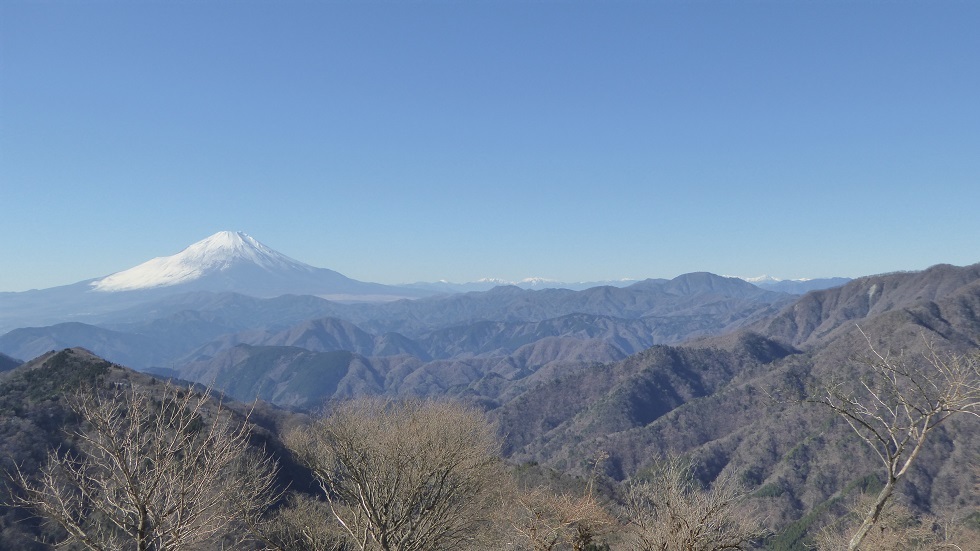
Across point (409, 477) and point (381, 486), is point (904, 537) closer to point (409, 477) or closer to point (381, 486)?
point (381, 486)

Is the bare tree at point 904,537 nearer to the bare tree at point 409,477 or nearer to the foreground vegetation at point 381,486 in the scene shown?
the foreground vegetation at point 381,486

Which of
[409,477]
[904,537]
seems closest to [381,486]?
[409,477]

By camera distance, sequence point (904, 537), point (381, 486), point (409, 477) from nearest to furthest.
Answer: point (904, 537), point (381, 486), point (409, 477)

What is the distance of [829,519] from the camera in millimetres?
126312

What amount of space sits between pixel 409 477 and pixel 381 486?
2247 millimetres

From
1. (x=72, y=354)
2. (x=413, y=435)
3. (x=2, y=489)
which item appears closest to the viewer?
(x=413, y=435)

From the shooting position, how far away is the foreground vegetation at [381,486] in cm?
1057

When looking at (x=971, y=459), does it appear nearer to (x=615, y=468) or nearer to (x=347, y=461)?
(x=615, y=468)

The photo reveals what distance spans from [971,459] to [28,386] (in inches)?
7602

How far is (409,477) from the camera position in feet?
73.8

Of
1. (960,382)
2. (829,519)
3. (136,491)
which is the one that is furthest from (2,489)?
(829,519)

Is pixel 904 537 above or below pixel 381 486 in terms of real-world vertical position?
above

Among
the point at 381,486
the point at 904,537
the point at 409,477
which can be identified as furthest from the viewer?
the point at 409,477

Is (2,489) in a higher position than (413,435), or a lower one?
lower
